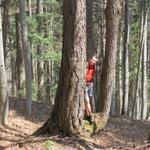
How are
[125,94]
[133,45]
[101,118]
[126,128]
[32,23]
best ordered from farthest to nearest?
1. [133,45]
2. [125,94]
3. [32,23]
4. [126,128]
5. [101,118]

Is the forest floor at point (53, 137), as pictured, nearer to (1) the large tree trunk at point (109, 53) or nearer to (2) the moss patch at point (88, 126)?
(2) the moss patch at point (88, 126)

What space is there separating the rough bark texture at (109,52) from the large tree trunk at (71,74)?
4.64 feet

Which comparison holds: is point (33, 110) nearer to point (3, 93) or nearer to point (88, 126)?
point (3, 93)

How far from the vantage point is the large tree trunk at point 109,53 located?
10.6 m

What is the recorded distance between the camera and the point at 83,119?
10555 mm

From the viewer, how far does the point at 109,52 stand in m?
10.8

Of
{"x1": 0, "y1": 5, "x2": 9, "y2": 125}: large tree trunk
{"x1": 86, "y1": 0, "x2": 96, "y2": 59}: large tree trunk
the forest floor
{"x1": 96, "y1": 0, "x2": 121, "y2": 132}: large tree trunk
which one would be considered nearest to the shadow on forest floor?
the forest floor

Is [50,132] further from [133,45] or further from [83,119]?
[133,45]

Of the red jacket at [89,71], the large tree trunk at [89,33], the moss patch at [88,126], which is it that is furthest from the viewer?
the large tree trunk at [89,33]

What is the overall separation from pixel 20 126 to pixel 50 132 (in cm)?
224

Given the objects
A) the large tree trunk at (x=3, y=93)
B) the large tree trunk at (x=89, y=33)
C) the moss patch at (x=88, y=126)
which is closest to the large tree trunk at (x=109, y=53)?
the moss patch at (x=88, y=126)

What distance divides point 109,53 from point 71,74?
1718 millimetres

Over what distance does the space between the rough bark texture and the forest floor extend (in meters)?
0.92

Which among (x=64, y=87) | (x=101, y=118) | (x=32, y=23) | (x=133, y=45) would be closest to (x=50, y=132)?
(x=64, y=87)
